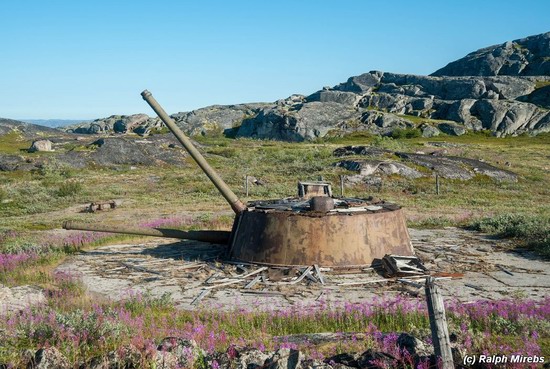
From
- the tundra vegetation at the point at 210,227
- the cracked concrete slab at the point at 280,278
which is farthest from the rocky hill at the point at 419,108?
the cracked concrete slab at the point at 280,278

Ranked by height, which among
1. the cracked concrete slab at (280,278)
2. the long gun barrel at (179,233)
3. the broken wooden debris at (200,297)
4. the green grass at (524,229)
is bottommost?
the green grass at (524,229)

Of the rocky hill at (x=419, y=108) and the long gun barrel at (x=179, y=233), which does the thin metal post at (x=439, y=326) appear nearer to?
the long gun barrel at (x=179, y=233)

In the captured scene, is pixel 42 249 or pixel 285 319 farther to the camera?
pixel 42 249

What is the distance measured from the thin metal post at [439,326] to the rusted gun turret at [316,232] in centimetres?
683

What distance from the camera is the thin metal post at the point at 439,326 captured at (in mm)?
4945

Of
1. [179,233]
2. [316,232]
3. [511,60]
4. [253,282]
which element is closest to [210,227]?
[179,233]

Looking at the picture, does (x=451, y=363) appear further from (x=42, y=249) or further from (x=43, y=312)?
(x=42, y=249)

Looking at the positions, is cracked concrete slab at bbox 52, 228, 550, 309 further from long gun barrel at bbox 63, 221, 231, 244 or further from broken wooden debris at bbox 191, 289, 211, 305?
long gun barrel at bbox 63, 221, 231, 244

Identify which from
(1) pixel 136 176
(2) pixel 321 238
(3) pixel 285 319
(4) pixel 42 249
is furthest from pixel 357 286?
(1) pixel 136 176

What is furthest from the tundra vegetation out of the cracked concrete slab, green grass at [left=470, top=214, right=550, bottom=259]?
the cracked concrete slab

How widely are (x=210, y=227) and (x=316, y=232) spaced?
28.0 ft

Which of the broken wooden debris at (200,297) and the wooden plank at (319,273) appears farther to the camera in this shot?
the wooden plank at (319,273)

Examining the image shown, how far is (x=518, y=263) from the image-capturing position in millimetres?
13148

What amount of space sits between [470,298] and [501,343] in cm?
375
